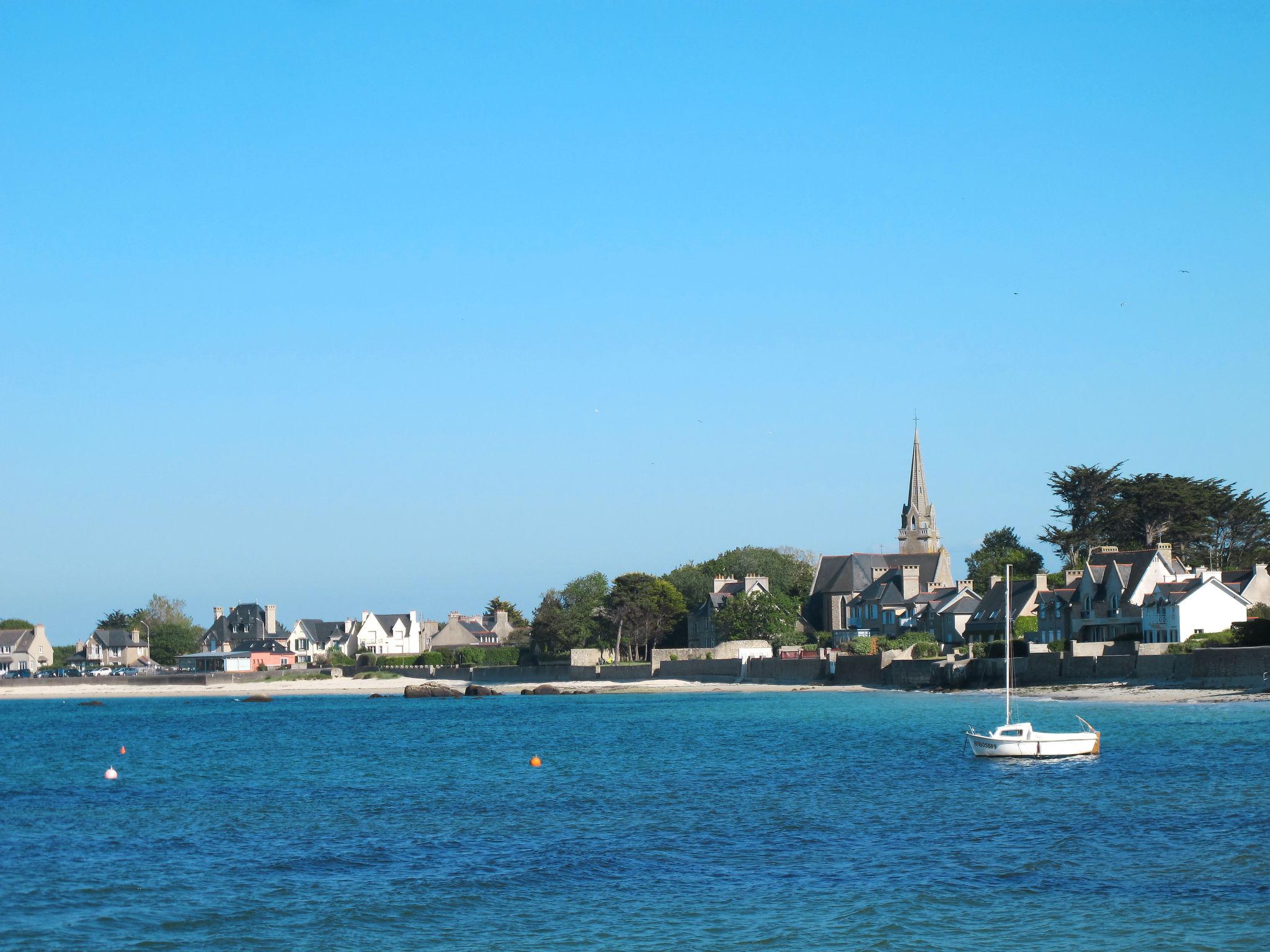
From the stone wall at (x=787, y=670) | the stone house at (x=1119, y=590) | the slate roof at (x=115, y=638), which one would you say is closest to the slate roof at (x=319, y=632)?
the slate roof at (x=115, y=638)

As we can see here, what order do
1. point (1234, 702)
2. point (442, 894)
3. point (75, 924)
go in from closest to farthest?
point (75, 924) < point (442, 894) < point (1234, 702)

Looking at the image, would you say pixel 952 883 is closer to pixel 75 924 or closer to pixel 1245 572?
pixel 75 924

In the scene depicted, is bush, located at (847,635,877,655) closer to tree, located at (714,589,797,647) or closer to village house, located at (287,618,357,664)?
tree, located at (714,589,797,647)

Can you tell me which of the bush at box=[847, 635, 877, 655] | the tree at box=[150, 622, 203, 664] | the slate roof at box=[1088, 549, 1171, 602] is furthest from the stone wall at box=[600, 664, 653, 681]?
the tree at box=[150, 622, 203, 664]

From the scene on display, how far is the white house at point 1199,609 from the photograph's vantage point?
6994 centimetres

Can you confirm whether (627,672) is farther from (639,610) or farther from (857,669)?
(857,669)

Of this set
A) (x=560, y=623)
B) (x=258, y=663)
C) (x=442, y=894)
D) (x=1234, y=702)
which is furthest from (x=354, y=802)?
(x=258, y=663)

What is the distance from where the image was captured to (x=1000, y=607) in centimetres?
8875

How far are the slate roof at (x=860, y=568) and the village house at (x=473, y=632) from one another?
44.2 meters

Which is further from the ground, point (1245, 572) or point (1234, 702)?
point (1245, 572)

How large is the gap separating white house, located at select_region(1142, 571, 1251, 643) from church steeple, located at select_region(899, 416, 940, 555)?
7254 centimetres

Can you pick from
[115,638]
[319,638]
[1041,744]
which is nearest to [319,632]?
[319,638]

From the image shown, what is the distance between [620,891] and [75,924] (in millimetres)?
8456

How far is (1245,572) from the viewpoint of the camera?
8081 cm
